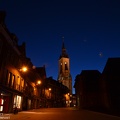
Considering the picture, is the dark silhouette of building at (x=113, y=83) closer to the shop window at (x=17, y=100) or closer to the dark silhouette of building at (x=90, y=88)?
the dark silhouette of building at (x=90, y=88)

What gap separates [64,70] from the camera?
125375mm

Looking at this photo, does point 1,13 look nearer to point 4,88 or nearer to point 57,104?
point 4,88

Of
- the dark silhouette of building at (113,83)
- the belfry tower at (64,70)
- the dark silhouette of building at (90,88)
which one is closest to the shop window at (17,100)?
the dark silhouette of building at (113,83)

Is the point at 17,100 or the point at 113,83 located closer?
the point at 17,100

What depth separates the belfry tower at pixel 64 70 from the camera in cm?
11762

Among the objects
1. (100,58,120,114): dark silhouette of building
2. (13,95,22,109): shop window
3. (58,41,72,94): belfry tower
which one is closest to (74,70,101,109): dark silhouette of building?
(100,58,120,114): dark silhouette of building

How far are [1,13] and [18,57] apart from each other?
8.89m

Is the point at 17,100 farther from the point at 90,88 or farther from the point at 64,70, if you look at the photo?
the point at 64,70

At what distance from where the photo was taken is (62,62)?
428ft

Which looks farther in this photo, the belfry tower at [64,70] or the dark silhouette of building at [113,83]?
the belfry tower at [64,70]

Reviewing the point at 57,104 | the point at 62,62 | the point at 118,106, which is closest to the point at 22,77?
the point at 118,106

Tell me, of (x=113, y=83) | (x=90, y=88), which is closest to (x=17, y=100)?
(x=113, y=83)

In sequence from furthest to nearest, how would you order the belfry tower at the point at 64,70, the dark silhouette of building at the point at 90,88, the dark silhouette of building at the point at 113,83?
1. the belfry tower at the point at 64,70
2. the dark silhouette of building at the point at 90,88
3. the dark silhouette of building at the point at 113,83

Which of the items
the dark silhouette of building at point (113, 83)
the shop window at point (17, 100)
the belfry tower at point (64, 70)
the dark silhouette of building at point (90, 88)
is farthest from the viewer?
the belfry tower at point (64, 70)
